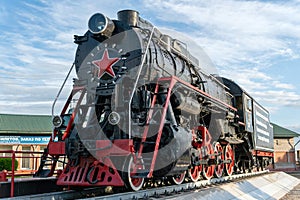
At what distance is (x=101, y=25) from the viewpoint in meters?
8.11

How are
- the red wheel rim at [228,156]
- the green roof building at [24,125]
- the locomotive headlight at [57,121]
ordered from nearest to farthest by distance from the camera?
the locomotive headlight at [57,121] → the red wheel rim at [228,156] → the green roof building at [24,125]

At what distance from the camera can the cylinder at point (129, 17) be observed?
29.0 ft

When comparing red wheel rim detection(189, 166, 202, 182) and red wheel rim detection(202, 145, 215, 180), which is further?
red wheel rim detection(202, 145, 215, 180)

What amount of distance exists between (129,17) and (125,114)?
8.99 ft

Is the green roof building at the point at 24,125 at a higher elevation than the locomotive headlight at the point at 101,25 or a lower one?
lower

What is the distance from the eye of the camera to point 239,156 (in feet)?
48.7

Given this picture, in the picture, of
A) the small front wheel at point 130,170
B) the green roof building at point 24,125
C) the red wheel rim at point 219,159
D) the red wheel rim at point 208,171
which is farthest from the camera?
the green roof building at point 24,125

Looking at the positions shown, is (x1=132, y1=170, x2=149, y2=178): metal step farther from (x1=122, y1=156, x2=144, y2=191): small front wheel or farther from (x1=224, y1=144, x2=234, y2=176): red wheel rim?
(x1=224, y1=144, x2=234, y2=176): red wheel rim

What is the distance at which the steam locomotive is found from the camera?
23.6ft

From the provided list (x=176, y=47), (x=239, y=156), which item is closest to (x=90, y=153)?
(x=176, y=47)

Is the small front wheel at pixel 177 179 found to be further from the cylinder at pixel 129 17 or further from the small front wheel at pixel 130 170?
the cylinder at pixel 129 17

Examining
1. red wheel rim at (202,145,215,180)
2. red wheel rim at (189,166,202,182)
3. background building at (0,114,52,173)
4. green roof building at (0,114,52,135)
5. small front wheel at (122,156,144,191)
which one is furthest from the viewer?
green roof building at (0,114,52,135)

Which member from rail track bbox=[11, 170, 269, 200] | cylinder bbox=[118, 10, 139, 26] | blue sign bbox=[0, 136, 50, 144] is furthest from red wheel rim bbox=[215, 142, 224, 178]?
blue sign bbox=[0, 136, 50, 144]

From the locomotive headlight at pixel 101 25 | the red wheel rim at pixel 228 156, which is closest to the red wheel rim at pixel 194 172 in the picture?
the red wheel rim at pixel 228 156
